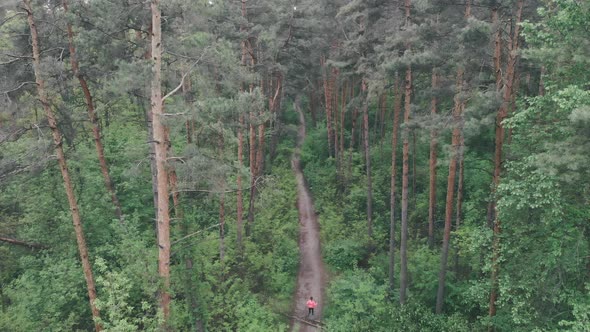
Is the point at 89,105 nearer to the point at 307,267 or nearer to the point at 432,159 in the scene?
the point at 432,159

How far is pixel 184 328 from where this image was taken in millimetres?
12867

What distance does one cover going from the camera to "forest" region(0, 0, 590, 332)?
9.61 metres

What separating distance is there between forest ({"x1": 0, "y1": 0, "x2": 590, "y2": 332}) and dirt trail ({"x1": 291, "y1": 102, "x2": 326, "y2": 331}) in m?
0.12

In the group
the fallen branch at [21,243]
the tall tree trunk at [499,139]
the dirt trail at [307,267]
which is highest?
the tall tree trunk at [499,139]

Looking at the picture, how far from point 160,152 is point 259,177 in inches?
122

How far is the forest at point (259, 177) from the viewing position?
31.5 ft

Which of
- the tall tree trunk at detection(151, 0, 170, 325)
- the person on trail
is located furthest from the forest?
the person on trail

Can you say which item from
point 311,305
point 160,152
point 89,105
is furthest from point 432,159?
point 89,105

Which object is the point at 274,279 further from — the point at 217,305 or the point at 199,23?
the point at 199,23

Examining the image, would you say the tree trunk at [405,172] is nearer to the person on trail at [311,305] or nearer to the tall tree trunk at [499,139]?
the tall tree trunk at [499,139]

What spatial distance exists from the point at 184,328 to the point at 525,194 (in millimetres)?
10294

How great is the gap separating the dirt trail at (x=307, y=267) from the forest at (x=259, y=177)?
124 millimetres

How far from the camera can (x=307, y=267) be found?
21.8 m

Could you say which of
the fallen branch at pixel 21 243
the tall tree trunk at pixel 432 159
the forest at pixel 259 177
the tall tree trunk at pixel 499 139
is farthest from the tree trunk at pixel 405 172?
the fallen branch at pixel 21 243
